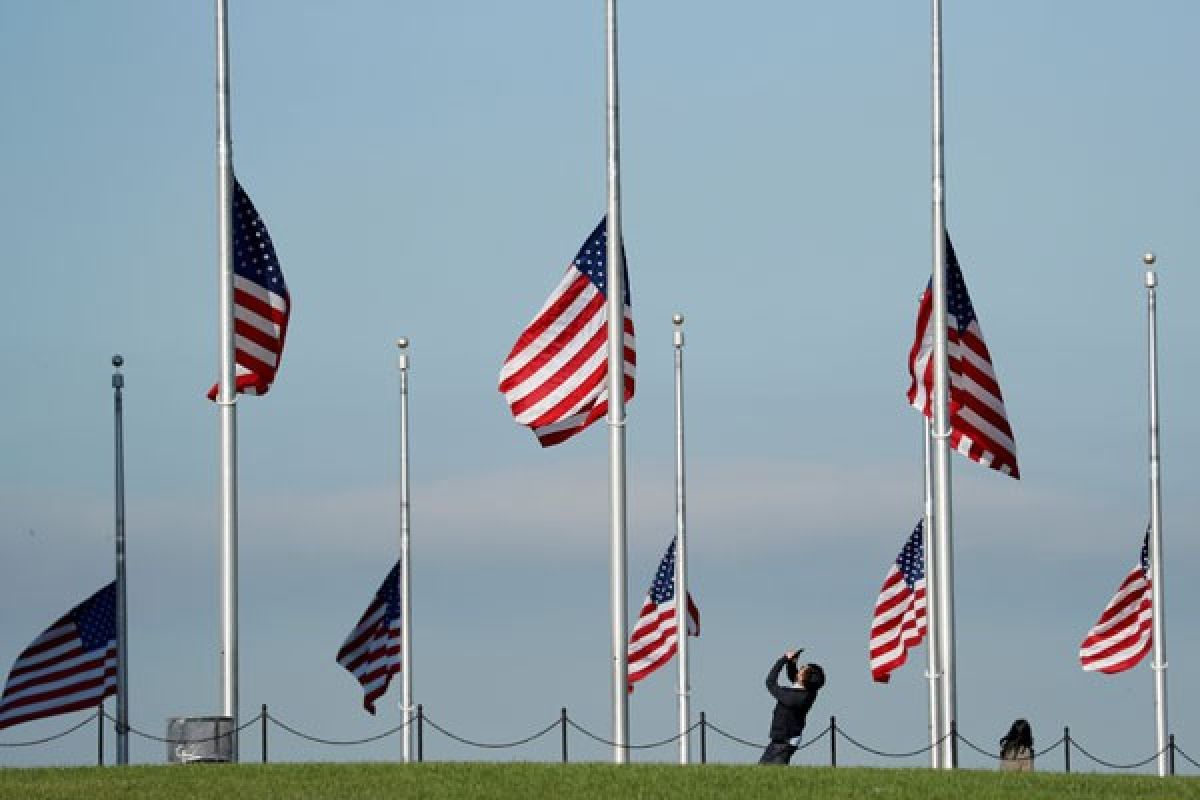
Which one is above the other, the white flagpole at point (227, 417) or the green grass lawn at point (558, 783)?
the white flagpole at point (227, 417)

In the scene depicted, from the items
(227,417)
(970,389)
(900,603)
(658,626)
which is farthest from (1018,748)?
(658,626)

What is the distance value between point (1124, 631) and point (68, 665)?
17263 millimetres

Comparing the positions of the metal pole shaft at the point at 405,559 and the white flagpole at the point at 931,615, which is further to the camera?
the metal pole shaft at the point at 405,559

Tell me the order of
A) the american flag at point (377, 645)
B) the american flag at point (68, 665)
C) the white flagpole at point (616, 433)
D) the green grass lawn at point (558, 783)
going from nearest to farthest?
the green grass lawn at point (558, 783) < the white flagpole at point (616, 433) < the american flag at point (68, 665) < the american flag at point (377, 645)

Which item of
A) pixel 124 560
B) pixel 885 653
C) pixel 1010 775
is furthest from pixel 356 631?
pixel 1010 775

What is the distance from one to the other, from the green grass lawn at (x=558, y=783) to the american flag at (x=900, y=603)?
17.0 meters

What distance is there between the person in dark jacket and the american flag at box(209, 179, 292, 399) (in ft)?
24.1

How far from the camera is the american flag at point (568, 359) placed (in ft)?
111

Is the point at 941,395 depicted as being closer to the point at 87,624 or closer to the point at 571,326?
the point at 571,326

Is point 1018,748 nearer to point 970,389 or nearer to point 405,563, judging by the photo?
point 970,389

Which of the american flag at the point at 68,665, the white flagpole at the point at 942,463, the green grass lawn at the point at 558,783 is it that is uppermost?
the white flagpole at the point at 942,463

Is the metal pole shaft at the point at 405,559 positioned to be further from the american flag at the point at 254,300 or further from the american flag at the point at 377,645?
the american flag at the point at 254,300

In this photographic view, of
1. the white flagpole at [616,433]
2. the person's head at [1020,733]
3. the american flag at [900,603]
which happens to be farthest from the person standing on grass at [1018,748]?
the american flag at [900,603]

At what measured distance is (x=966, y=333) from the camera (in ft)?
121
